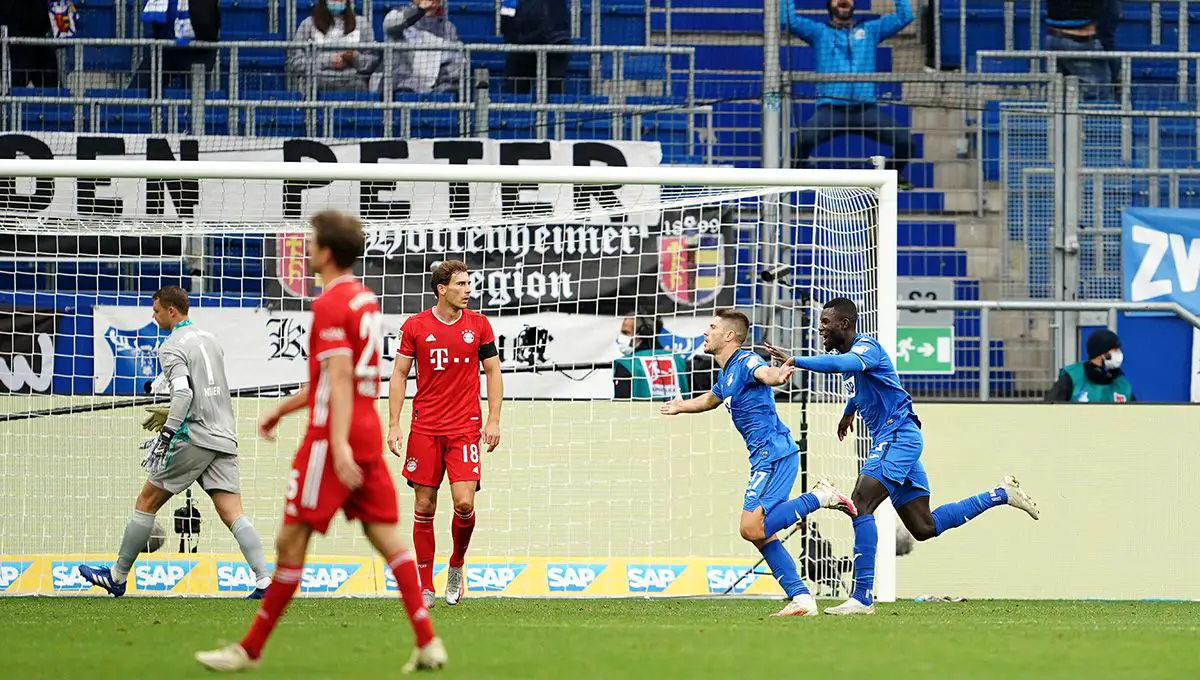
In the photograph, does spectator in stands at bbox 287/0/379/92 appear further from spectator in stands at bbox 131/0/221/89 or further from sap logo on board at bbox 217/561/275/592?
sap logo on board at bbox 217/561/275/592

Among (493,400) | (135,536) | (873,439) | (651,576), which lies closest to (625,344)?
(651,576)

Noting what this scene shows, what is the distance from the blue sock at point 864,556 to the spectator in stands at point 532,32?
7325 mm

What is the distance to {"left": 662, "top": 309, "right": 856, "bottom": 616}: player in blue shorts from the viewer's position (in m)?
8.79

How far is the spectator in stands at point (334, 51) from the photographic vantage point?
15211 mm

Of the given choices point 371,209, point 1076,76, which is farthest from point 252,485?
point 1076,76

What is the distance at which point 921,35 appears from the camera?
16.4m

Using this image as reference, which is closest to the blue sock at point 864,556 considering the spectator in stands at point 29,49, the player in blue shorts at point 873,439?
the player in blue shorts at point 873,439

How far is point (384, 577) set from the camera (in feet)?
38.2

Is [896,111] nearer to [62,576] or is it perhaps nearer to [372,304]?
[62,576]

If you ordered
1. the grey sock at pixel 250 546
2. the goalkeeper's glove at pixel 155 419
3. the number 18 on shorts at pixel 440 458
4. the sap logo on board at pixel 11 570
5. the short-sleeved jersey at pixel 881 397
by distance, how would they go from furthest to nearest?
1. the sap logo on board at pixel 11 570
2. the goalkeeper's glove at pixel 155 419
3. the grey sock at pixel 250 546
4. the number 18 on shorts at pixel 440 458
5. the short-sleeved jersey at pixel 881 397

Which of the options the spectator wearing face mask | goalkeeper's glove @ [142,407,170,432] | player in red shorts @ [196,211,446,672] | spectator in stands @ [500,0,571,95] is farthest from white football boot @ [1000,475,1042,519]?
spectator in stands @ [500,0,571,95]

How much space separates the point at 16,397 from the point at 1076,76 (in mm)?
9554

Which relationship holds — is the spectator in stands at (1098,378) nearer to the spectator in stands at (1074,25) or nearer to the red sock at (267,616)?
the spectator in stands at (1074,25)

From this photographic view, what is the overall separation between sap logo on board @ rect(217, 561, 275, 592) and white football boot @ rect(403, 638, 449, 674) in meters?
A: 6.06
